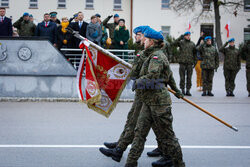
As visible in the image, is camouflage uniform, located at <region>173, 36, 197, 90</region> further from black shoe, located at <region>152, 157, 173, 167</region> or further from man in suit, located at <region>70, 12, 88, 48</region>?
black shoe, located at <region>152, 157, 173, 167</region>

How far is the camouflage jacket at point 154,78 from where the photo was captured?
182 inches

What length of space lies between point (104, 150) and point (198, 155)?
4.61 ft

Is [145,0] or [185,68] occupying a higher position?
[145,0]

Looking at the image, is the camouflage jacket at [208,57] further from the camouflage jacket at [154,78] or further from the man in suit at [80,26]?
the camouflage jacket at [154,78]

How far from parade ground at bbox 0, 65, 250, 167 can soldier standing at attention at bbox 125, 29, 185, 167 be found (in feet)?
2.17

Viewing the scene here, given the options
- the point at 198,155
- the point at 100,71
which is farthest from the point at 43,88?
the point at 198,155

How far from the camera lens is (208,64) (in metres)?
13.6

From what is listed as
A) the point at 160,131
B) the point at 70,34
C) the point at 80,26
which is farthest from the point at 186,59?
the point at 160,131

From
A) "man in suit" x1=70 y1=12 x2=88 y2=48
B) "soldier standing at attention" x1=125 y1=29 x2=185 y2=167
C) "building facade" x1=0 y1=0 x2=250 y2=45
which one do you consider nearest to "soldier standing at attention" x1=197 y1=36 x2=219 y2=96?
"man in suit" x1=70 y1=12 x2=88 y2=48

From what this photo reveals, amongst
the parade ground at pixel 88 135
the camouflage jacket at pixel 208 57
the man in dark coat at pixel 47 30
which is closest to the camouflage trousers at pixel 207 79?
the camouflage jacket at pixel 208 57

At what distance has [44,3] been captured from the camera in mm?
38906

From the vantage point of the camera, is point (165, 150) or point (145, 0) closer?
point (165, 150)

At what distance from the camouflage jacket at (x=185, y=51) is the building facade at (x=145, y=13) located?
Result: 991 inches

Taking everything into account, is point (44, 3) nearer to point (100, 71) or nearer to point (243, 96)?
point (243, 96)
